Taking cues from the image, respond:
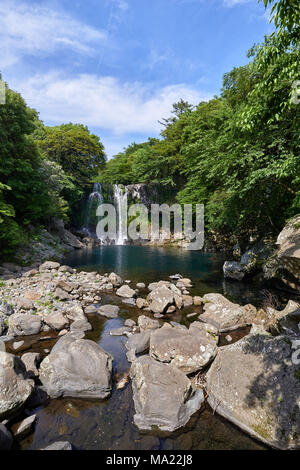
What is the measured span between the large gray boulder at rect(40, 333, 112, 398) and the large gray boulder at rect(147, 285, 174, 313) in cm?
356

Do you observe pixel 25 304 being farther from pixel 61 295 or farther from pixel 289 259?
pixel 289 259

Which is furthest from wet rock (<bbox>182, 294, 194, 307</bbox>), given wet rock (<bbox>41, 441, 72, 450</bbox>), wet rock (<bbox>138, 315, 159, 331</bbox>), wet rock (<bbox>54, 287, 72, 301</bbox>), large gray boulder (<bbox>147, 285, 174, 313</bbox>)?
wet rock (<bbox>41, 441, 72, 450</bbox>)

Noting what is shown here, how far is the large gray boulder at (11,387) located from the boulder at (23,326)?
2.59 meters

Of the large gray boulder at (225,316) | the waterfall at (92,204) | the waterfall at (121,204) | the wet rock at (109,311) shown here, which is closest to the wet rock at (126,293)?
the wet rock at (109,311)

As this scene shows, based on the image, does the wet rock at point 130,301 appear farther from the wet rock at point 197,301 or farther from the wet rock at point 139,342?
the wet rock at point 139,342

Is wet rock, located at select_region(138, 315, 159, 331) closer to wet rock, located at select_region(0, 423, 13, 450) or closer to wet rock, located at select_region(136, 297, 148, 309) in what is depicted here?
wet rock, located at select_region(136, 297, 148, 309)

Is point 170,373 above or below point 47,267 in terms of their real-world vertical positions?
below

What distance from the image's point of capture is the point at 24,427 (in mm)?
3553

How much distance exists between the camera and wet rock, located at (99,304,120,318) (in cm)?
808

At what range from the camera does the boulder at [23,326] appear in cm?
651

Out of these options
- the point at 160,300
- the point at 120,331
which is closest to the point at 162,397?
the point at 120,331

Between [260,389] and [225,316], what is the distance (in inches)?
141
